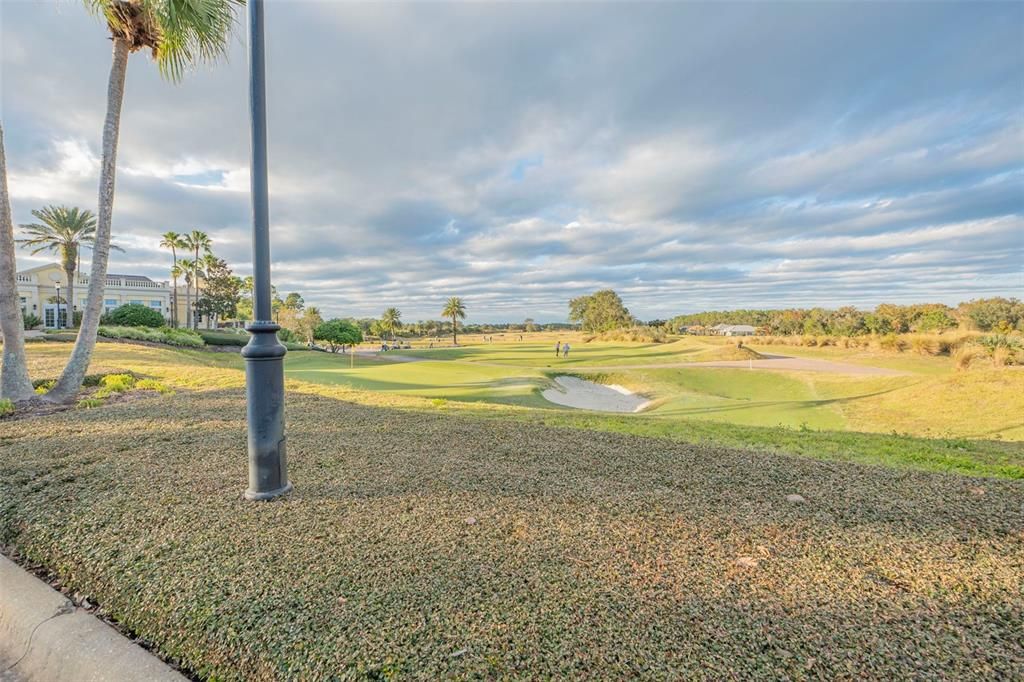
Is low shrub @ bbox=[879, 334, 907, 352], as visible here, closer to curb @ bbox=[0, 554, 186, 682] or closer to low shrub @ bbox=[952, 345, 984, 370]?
low shrub @ bbox=[952, 345, 984, 370]

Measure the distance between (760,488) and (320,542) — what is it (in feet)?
10.4

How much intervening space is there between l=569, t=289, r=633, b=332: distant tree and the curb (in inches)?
2805

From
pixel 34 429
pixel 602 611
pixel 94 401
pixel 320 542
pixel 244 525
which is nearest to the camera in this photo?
pixel 602 611

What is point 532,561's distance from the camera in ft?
7.23

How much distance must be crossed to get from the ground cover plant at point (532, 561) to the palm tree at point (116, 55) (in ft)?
12.6

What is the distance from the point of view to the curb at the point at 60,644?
1686 mm

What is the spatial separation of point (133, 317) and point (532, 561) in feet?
124

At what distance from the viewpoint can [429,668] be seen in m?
1.52

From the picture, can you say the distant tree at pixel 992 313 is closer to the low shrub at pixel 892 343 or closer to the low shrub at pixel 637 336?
the low shrub at pixel 892 343

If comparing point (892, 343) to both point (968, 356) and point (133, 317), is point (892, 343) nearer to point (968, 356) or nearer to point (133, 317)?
point (968, 356)

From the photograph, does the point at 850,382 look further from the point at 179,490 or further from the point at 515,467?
the point at 179,490

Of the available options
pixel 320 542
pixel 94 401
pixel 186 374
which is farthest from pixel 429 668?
pixel 186 374

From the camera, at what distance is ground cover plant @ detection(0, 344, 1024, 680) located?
161cm

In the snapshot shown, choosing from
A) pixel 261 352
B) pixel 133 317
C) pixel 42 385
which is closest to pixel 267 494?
pixel 261 352
